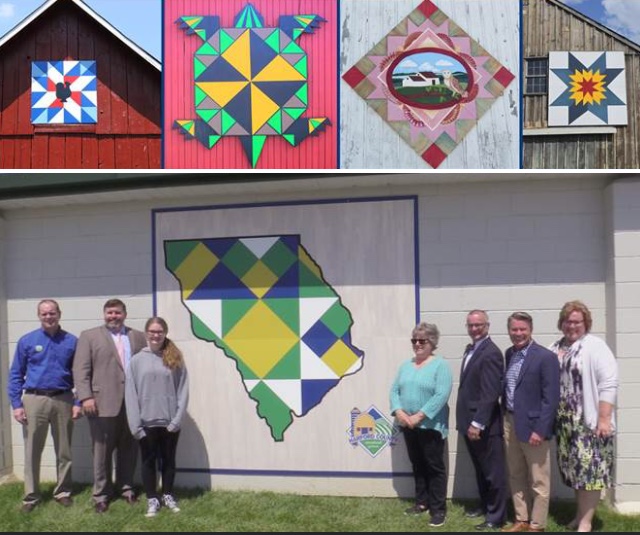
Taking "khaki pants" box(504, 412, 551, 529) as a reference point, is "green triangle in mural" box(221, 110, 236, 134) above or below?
above

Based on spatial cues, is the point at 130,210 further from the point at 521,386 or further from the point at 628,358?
the point at 628,358

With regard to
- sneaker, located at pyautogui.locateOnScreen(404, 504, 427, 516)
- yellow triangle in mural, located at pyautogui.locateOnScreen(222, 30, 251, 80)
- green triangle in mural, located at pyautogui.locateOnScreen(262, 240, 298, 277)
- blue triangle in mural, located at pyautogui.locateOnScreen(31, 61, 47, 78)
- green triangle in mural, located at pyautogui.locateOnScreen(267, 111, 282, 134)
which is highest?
blue triangle in mural, located at pyautogui.locateOnScreen(31, 61, 47, 78)

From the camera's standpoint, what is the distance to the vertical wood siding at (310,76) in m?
8.27

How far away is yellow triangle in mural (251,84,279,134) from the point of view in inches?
325

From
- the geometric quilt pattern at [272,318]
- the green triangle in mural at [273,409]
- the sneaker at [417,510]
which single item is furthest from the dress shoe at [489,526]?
the green triangle in mural at [273,409]

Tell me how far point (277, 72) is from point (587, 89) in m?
6.70

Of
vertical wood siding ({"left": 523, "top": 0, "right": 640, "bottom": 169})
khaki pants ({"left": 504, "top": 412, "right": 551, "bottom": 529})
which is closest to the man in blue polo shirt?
khaki pants ({"left": 504, "top": 412, "right": 551, "bottom": 529})

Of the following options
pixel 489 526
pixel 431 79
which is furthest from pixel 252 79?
pixel 489 526

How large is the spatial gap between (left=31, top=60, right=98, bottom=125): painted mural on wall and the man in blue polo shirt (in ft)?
18.1

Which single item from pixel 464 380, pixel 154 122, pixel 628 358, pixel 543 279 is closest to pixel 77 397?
pixel 464 380

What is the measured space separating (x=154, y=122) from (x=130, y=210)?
4.49 m

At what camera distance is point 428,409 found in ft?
16.1

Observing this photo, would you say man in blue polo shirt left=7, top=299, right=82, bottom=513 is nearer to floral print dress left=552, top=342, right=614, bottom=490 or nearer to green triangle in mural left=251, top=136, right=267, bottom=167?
floral print dress left=552, top=342, right=614, bottom=490

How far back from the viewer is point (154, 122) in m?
10.3
